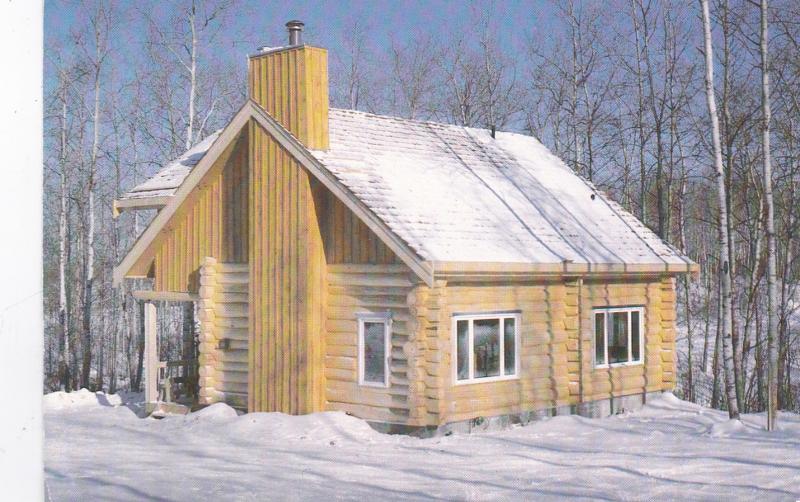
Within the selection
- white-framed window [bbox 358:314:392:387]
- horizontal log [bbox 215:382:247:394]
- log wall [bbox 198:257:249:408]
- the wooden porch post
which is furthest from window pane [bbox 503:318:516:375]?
the wooden porch post

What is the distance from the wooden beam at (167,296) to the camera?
676 inches

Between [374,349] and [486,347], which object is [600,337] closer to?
[486,347]

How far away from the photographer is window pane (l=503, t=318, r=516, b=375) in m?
15.1

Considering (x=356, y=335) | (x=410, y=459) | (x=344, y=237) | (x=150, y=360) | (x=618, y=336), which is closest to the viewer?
(x=410, y=459)

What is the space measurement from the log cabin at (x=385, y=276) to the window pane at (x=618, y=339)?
4cm

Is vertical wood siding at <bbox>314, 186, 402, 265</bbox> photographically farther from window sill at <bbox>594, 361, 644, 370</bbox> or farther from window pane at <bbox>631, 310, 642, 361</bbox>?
window pane at <bbox>631, 310, 642, 361</bbox>

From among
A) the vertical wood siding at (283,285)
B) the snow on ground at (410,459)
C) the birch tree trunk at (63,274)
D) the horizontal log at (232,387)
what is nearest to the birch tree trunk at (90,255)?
the birch tree trunk at (63,274)

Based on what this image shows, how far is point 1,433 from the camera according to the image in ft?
3.46

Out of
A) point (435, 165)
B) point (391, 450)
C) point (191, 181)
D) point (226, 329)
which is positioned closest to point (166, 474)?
point (391, 450)

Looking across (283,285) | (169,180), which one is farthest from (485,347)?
(169,180)

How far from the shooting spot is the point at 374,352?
14.5 metres

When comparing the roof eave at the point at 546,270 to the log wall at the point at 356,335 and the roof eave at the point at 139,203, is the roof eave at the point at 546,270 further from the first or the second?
the roof eave at the point at 139,203

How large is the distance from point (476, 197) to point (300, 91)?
383 cm

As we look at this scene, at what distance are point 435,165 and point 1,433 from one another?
648 inches
